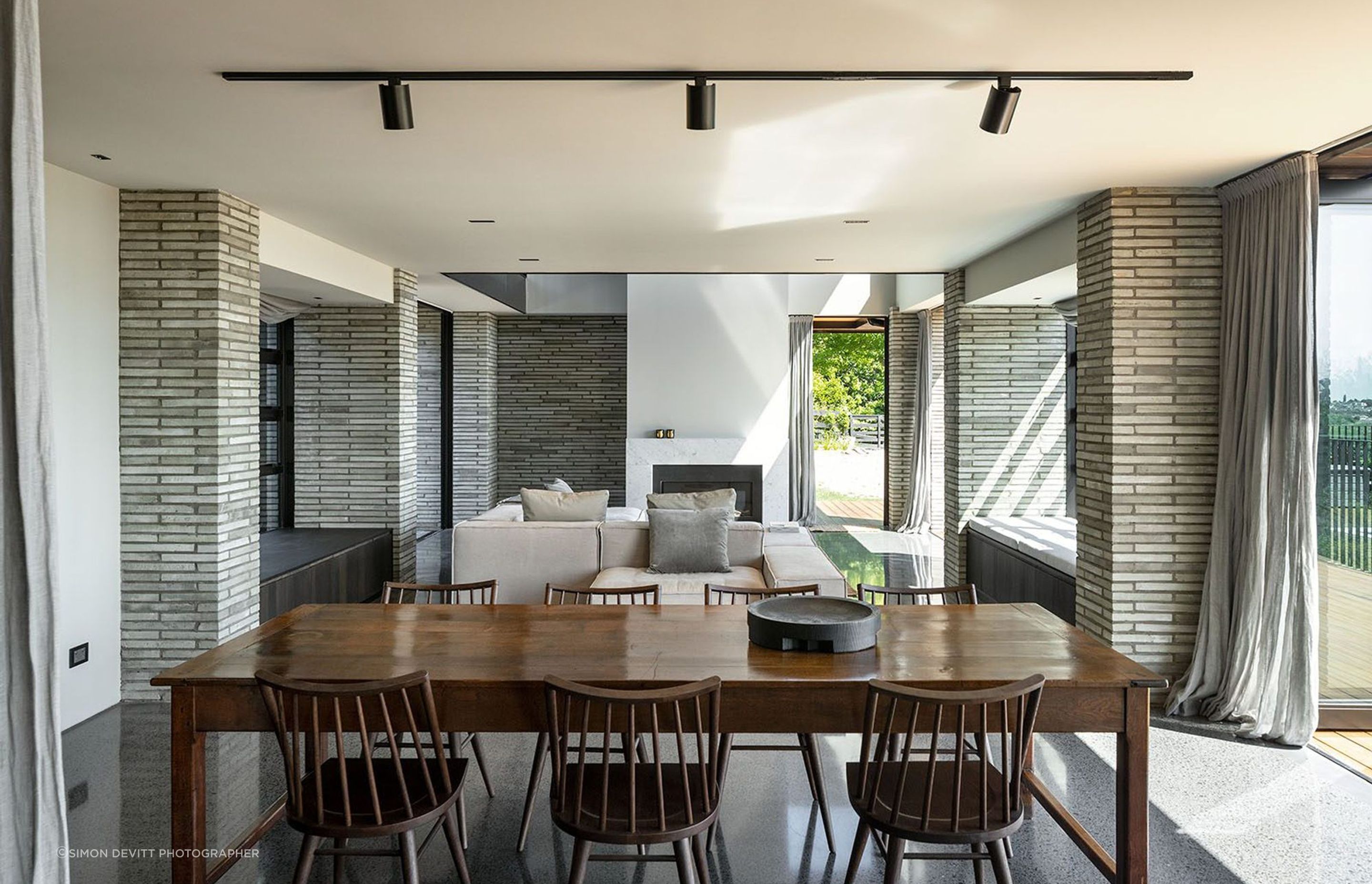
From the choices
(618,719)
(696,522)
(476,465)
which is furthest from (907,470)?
(618,719)

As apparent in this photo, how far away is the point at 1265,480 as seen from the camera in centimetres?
426

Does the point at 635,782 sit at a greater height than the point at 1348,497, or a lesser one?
lesser

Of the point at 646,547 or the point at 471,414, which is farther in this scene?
the point at 471,414

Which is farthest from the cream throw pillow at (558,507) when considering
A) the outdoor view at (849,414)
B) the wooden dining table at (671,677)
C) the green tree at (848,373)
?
the green tree at (848,373)

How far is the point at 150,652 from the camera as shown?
4.85 meters

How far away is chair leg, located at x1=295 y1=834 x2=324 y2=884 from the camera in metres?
2.39

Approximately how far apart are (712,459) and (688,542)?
4.41 metres

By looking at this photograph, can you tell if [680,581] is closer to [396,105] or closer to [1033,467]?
[396,105]

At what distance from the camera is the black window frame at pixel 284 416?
26.3 ft

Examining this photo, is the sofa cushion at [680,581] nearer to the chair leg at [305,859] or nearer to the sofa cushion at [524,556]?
the sofa cushion at [524,556]

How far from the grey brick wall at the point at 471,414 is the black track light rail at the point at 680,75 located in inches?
345

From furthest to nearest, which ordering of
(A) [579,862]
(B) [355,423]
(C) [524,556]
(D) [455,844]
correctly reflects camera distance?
(B) [355,423]
(C) [524,556]
(D) [455,844]
(A) [579,862]

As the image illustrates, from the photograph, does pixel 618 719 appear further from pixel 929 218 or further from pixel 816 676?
pixel 929 218

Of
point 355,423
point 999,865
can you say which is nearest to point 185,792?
point 999,865
